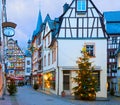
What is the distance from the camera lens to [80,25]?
40.1 meters

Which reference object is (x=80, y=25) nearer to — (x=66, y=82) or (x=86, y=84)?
(x=66, y=82)

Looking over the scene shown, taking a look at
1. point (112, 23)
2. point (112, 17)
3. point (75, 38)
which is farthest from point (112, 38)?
point (75, 38)

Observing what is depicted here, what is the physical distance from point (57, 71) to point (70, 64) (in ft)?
5.43

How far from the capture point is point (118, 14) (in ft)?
205

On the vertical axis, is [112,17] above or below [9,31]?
above

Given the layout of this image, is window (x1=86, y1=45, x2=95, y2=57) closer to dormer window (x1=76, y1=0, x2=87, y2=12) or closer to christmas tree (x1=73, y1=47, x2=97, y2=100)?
dormer window (x1=76, y1=0, x2=87, y2=12)

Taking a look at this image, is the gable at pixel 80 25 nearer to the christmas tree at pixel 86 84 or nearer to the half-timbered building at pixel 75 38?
the half-timbered building at pixel 75 38

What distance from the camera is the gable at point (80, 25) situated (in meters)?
40.1

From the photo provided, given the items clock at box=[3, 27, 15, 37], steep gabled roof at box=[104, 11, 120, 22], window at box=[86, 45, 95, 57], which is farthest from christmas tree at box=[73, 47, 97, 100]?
steep gabled roof at box=[104, 11, 120, 22]

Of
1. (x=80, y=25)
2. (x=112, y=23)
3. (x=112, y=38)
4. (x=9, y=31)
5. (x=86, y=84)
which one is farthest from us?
(x=112, y=23)

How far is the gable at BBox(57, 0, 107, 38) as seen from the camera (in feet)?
131

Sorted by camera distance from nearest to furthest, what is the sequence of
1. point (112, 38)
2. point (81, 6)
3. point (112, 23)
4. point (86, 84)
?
point (86, 84) → point (81, 6) → point (112, 38) → point (112, 23)

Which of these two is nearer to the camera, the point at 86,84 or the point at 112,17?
the point at 86,84

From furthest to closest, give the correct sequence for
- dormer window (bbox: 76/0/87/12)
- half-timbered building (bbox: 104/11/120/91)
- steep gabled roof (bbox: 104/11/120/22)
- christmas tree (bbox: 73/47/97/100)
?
1. steep gabled roof (bbox: 104/11/120/22)
2. half-timbered building (bbox: 104/11/120/91)
3. dormer window (bbox: 76/0/87/12)
4. christmas tree (bbox: 73/47/97/100)
